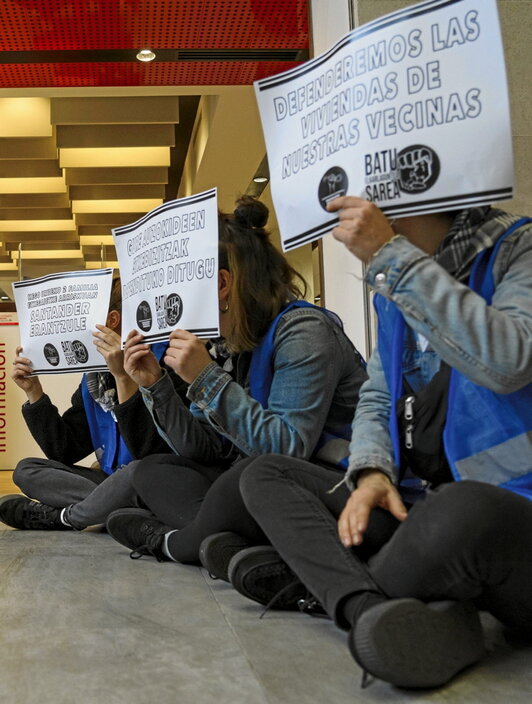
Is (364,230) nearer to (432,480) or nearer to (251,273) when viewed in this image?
(432,480)

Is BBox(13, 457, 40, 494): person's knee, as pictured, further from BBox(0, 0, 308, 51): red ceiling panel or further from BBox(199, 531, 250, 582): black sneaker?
BBox(0, 0, 308, 51): red ceiling panel

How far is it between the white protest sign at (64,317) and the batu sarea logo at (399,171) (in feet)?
4.80

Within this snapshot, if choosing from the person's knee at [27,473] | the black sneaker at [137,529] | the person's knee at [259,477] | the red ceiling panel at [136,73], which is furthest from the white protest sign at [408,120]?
the red ceiling panel at [136,73]

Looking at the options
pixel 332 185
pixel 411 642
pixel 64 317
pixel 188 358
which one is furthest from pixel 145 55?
pixel 411 642

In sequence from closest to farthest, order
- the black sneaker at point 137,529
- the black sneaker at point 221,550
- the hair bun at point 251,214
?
the black sneaker at point 221,550, the hair bun at point 251,214, the black sneaker at point 137,529

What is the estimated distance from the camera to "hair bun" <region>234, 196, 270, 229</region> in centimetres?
202

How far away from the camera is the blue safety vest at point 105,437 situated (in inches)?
110

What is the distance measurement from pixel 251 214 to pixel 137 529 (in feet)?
2.78

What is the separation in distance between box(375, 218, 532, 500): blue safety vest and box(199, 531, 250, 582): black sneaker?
1.89 feet

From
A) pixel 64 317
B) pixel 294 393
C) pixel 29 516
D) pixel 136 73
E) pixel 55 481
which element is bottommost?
pixel 29 516

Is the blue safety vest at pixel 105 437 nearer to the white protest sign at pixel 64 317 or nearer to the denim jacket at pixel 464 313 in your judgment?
the white protest sign at pixel 64 317

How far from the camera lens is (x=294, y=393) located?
1.74m

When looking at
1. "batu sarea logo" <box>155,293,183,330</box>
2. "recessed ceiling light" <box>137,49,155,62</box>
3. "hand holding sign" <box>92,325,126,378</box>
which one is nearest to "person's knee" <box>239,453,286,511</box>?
"batu sarea logo" <box>155,293,183,330</box>

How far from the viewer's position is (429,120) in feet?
4.15
